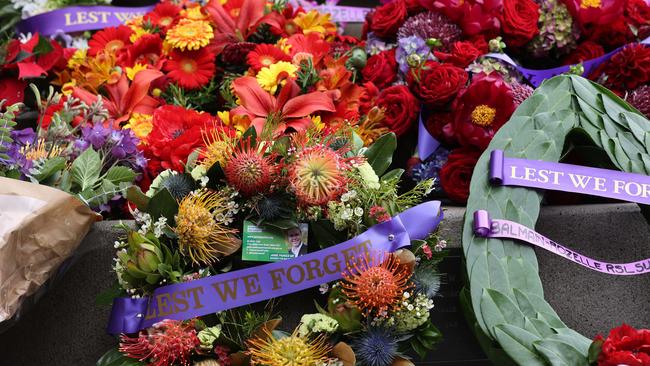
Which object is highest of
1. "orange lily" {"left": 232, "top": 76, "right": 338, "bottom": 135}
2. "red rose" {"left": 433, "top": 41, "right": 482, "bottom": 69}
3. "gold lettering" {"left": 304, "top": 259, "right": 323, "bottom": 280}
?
"red rose" {"left": 433, "top": 41, "right": 482, "bottom": 69}

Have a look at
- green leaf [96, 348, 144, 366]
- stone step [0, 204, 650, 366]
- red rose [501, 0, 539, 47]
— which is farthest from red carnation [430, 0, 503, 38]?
green leaf [96, 348, 144, 366]

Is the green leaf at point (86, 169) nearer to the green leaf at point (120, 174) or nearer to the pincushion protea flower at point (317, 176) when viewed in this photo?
the green leaf at point (120, 174)

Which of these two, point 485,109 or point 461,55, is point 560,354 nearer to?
point 485,109

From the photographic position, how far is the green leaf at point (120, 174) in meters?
1.67

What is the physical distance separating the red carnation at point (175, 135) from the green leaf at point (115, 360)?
43cm

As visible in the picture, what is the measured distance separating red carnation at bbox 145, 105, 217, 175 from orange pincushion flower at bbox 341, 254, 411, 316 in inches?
19.3

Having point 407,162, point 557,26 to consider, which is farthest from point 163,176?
point 557,26

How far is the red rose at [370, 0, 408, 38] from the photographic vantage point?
213cm

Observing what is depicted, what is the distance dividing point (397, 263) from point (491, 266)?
0.60 ft

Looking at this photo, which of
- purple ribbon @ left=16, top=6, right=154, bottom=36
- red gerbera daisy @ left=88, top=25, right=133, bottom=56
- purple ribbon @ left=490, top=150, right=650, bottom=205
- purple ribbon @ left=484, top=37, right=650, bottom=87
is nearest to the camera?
purple ribbon @ left=490, top=150, right=650, bottom=205

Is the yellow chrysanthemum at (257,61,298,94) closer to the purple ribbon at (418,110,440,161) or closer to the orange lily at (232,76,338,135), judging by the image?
the orange lily at (232,76,338,135)

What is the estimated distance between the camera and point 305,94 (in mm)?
1923

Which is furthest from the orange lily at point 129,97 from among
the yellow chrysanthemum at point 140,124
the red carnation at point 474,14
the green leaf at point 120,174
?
the red carnation at point 474,14

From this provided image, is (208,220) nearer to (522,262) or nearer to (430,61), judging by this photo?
(522,262)
